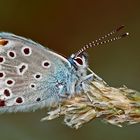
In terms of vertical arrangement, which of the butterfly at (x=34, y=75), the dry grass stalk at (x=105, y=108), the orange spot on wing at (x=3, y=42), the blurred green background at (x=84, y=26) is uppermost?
the blurred green background at (x=84, y=26)

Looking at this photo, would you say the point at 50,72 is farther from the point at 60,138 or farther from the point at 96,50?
the point at 96,50

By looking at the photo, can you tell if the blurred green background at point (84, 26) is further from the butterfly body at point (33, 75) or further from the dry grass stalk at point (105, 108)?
the dry grass stalk at point (105, 108)

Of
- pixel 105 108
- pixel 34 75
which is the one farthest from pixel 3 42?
pixel 105 108

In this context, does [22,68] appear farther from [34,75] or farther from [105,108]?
[105,108]

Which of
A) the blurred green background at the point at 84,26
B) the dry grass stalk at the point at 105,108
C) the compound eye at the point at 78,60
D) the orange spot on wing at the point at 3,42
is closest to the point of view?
the dry grass stalk at the point at 105,108

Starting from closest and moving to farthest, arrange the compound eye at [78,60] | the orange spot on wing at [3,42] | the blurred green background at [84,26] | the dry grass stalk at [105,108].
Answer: the dry grass stalk at [105,108], the orange spot on wing at [3,42], the compound eye at [78,60], the blurred green background at [84,26]

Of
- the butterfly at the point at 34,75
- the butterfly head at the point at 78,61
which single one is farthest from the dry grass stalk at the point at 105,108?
the butterfly head at the point at 78,61

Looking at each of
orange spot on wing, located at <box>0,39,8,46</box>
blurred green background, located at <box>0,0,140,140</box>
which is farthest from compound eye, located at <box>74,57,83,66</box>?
blurred green background, located at <box>0,0,140,140</box>

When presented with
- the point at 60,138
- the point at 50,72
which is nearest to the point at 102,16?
the point at 60,138
